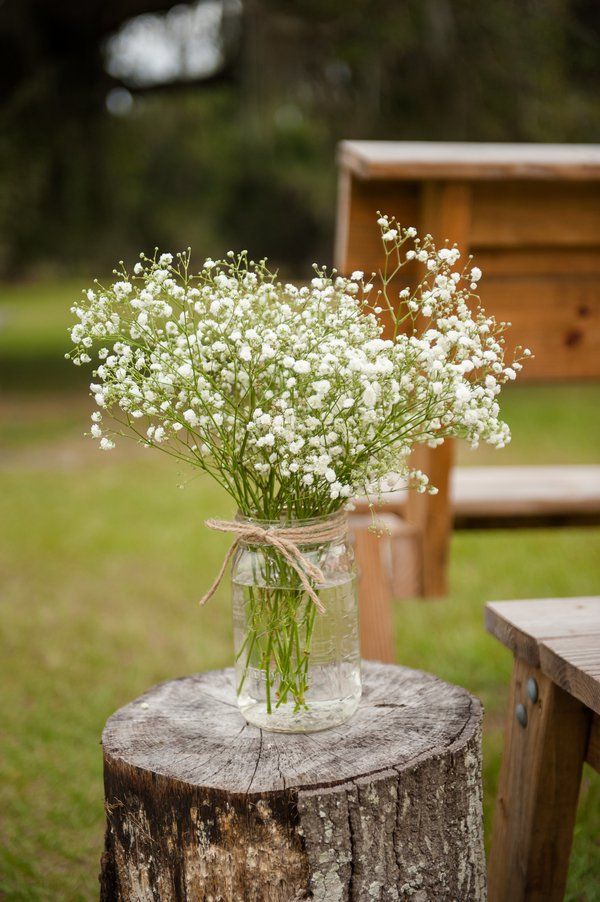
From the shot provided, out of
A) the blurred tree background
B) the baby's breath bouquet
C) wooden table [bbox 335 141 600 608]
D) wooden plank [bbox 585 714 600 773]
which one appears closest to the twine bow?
the baby's breath bouquet

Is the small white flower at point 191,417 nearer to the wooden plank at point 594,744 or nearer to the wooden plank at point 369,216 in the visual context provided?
the wooden plank at point 594,744

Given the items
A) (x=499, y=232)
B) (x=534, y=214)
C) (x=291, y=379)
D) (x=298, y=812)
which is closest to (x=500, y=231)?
(x=499, y=232)

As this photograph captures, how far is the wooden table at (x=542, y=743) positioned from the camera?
6.19ft

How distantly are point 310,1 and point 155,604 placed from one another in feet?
22.4

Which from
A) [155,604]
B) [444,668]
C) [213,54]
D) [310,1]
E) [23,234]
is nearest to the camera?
[444,668]

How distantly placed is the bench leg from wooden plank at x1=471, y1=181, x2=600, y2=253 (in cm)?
129

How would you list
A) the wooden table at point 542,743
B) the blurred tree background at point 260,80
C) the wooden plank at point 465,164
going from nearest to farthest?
the wooden table at point 542,743 → the wooden plank at point 465,164 → the blurred tree background at point 260,80

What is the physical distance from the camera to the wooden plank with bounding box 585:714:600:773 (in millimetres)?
1913

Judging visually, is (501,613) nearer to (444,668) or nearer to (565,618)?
(565,618)

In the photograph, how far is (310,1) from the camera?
9203mm

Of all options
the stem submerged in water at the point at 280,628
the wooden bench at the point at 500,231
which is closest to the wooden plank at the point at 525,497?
the wooden bench at the point at 500,231

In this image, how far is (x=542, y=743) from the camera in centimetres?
191

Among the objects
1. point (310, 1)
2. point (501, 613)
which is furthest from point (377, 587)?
point (310, 1)

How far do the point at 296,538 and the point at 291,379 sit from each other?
12.1 inches
